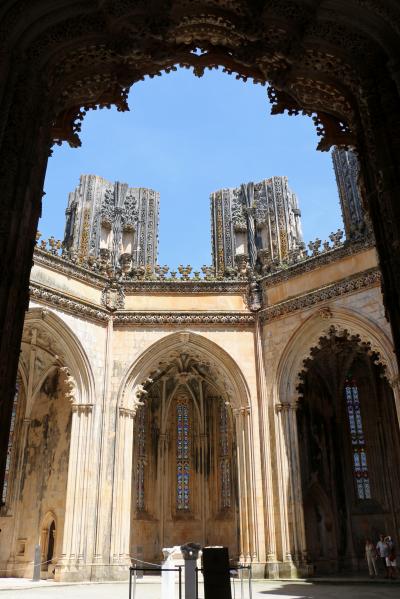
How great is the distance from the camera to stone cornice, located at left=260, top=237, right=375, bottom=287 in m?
17.2

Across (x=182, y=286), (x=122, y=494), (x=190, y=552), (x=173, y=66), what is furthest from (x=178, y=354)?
(x=173, y=66)

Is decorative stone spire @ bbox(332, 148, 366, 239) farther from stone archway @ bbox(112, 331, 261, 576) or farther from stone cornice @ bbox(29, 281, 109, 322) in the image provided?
stone cornice @ bbox(29, 281, 109, 322)

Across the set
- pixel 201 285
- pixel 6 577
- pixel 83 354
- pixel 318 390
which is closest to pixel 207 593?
pixel 83 354

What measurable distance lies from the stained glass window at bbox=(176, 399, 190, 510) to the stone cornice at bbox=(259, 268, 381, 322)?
7.89m

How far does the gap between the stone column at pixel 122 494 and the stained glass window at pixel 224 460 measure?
6811mm

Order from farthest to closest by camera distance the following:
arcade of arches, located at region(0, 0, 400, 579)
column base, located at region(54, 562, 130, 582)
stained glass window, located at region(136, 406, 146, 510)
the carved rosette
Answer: stained glass window, located at region(136, 406, 146, 510), the carved rosette, column base, located at region(54, 562, 130, 582), arcade of arches, located at region(0, 0, 400, 579)

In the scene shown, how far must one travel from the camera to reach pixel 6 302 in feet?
18.7

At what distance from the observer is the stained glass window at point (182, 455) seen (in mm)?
23453

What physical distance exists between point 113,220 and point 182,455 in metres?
13.2

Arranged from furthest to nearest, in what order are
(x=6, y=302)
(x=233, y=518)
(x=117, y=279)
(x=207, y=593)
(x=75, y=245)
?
(x=75, y=245) < (x=233, y=518) < (x=117, y=279) < (x=207, y=593) < (x=6, y=302)

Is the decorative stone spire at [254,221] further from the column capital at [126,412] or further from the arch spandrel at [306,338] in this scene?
the column capital at [126,412]

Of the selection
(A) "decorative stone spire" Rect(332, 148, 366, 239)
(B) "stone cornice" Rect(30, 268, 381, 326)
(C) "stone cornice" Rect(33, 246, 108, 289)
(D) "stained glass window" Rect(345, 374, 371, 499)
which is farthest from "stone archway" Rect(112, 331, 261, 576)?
(A) "decorative stone spire" Rect(332, 148, 366, 239)

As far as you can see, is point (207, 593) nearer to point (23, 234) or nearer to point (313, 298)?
point (23, 234)

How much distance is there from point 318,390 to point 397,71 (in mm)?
18626
